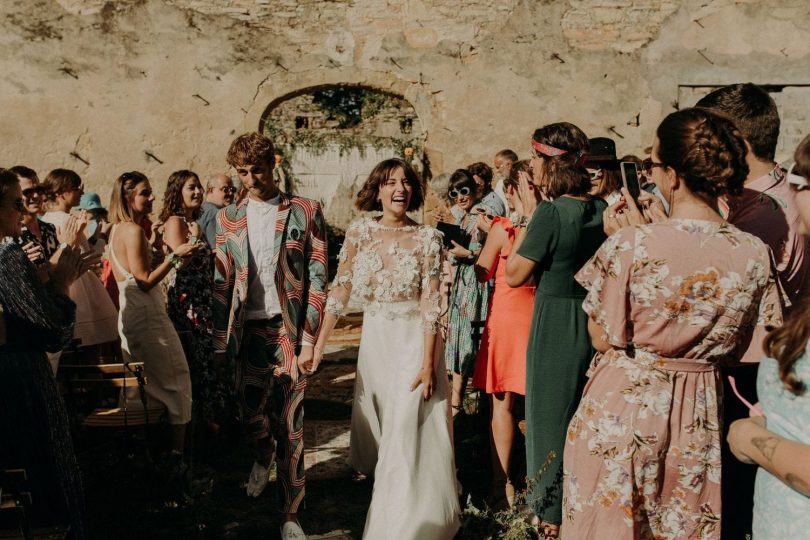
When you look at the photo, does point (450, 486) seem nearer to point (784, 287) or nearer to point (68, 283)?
point (784, 287)

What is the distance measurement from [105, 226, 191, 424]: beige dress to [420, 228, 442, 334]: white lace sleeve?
6.07 feet

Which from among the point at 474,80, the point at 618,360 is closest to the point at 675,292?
the point at 618,360

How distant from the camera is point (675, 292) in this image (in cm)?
233

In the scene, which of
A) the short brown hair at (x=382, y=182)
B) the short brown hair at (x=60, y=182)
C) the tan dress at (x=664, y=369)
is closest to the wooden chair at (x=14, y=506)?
the tan dress at (x=664, y=369)

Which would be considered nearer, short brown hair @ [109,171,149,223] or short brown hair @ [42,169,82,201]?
short brown hair @ [109,171,149,223]

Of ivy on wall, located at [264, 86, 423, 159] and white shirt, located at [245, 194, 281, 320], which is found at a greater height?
ivy on wall, located at [264, 86, 423, 159]

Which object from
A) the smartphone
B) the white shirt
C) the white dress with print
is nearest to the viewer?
the smartphone

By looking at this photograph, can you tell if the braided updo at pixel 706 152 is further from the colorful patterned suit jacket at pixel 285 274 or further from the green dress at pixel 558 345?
the colorful patterned suit jacket at pixel 285 274

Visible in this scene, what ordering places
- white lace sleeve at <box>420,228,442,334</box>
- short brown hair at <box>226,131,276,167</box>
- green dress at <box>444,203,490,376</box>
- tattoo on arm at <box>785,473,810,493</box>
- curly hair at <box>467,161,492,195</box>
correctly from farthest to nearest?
curly hair at <box>467,161,492,195</box>
green dress at <box>444,203,490,376</box>
short brown hair at <box>226,131,276,167</box>
white lace sleeve at <box>420,228,442,334</box>
tattoo on arm at <box>785,473,810,493</box>

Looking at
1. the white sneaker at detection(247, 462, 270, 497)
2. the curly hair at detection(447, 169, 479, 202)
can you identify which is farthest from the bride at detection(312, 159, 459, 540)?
the curly hair at detection(447, 169, 479, 202)

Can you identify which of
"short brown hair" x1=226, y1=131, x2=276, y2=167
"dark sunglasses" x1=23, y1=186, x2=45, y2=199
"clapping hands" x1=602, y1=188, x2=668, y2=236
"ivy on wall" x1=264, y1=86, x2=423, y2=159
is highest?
"ivy on wall" x1=264, y1=86, x2=423, y2=159

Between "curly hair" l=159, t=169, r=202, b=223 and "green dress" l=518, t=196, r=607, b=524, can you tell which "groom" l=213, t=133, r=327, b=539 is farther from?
"curly hair" l=159, t=169, r=202, b=223

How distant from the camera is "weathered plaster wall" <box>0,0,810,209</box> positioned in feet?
31.2

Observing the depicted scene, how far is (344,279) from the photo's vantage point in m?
3.88
